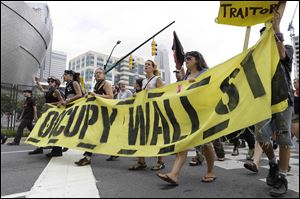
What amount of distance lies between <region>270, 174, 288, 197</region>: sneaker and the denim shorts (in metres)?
0.37

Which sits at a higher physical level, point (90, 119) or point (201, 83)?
point (201, 83)

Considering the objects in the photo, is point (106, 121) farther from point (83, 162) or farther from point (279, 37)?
point (279, 37)

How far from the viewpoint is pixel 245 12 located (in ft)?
10.7

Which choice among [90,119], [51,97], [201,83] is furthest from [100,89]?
[201,83]

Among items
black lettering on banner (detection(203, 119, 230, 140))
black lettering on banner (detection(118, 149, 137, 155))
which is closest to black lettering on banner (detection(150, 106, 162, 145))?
black lettering on banner (detection(118, 149, 137, 155))

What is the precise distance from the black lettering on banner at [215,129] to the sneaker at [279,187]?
0.71m

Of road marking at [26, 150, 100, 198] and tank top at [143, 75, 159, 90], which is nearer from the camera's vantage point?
road marking at [26, 150, 100, 198]

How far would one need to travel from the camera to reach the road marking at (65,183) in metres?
2.94

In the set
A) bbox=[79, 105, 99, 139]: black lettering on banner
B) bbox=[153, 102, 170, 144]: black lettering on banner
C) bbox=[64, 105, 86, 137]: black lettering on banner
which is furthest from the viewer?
bbox=[64, 105, 86, 137]: black lettering on banner

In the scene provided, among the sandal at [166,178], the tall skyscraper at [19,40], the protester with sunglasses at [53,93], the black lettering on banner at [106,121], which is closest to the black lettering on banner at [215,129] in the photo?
the sandal at [166,178]

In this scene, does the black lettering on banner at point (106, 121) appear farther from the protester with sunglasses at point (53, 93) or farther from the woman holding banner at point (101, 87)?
the protester with sunglasses at point (53, 93)

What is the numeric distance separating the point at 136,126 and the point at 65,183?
1.37 m

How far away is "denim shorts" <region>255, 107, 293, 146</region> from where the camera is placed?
306 cm

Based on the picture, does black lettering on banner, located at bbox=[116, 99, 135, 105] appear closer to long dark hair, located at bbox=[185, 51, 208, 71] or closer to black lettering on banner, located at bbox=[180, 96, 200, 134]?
black lettering on banner, located at bbox=[180, 96, 200, 134]
